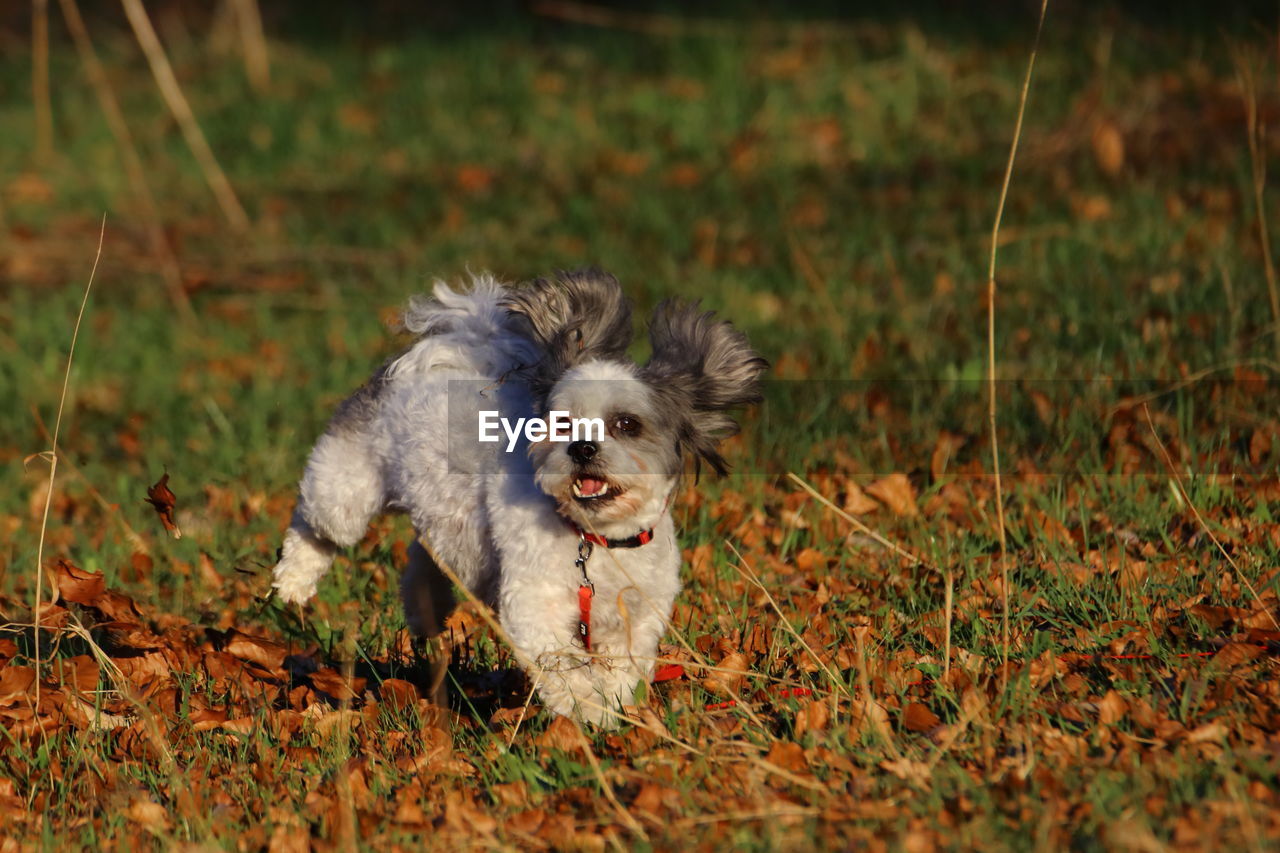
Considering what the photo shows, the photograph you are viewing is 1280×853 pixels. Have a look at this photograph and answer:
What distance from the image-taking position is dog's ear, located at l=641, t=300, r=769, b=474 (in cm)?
506

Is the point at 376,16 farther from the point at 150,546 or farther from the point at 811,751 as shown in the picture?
the point at 811,751

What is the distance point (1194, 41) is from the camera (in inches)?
571

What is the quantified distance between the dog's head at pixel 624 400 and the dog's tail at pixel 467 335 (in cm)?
38

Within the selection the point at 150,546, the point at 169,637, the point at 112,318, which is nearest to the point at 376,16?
the point at 112,318

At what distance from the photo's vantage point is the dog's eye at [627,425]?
4.78 m

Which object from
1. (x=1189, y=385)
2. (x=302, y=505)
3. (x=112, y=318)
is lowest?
(x=112, y=318)

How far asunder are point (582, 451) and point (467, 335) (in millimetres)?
1167

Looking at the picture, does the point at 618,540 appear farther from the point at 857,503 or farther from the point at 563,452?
the point at 857,503

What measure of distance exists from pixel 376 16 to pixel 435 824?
1984 cm

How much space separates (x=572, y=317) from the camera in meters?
5.07

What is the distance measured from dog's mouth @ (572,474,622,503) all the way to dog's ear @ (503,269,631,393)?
476 millimetres

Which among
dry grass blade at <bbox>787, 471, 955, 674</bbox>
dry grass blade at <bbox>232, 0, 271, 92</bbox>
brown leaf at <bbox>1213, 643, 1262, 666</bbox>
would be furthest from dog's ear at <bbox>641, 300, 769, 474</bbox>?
dry grass blade at <bbox>232, 0, 271, 92</bbox>

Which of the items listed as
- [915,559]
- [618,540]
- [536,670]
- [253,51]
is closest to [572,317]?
[618,540]

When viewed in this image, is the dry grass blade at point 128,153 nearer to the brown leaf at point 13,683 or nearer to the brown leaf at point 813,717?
the brown leaf at point 13,683
